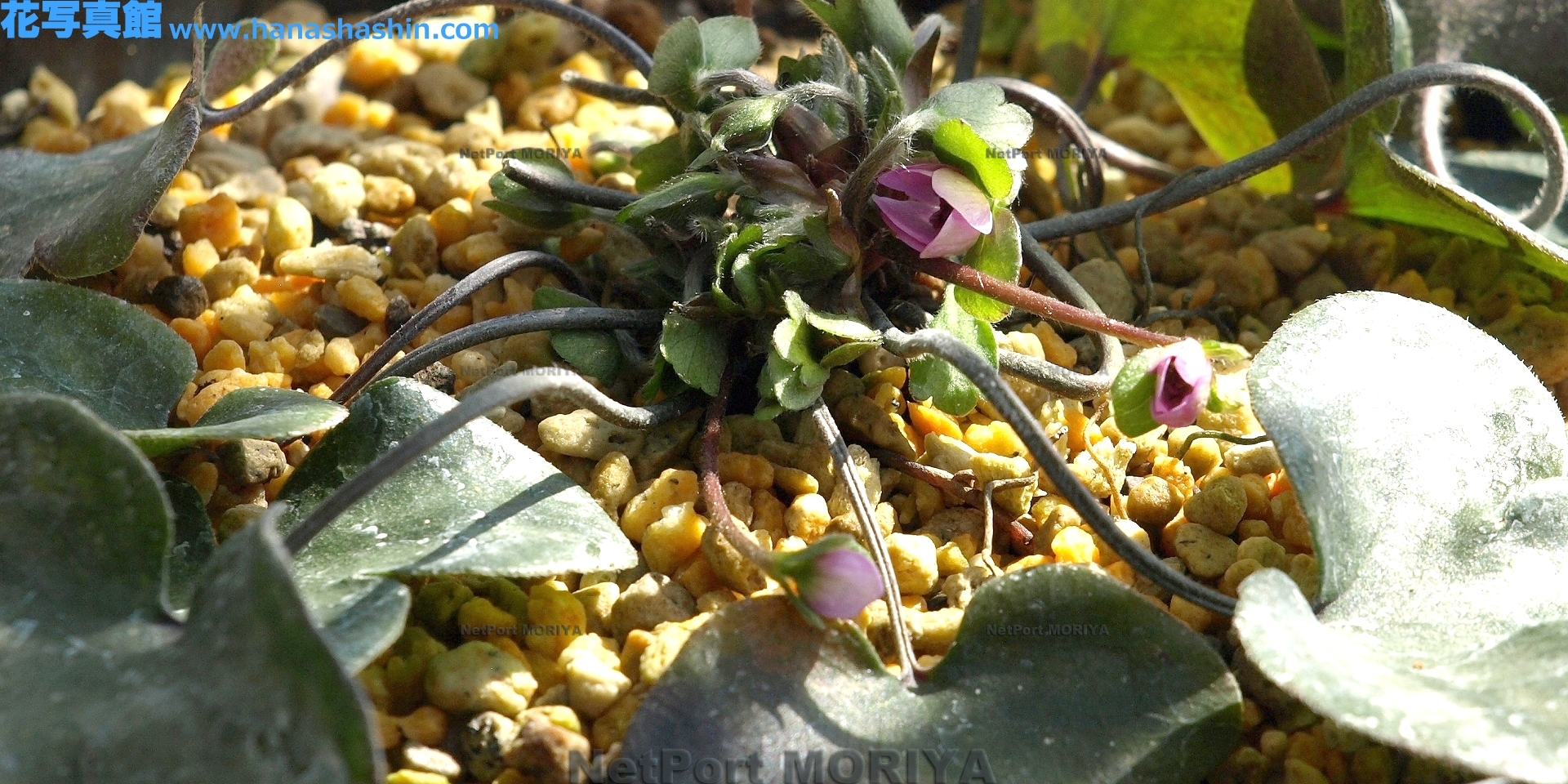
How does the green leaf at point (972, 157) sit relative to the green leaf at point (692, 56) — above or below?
below

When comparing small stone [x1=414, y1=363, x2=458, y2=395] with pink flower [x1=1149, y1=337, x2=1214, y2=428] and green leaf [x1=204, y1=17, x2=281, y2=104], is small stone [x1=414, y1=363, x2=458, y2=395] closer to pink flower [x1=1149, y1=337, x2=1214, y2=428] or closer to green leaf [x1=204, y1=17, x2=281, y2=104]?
green leaf [x1=204, y1=17, x2=281, y2=104]

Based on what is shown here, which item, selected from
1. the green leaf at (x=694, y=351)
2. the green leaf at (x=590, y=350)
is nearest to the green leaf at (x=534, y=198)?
the green leaf at (x=590, y=350)

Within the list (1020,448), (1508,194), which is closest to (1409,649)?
(1020,448)

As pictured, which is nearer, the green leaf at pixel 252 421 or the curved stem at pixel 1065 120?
the green leaf at pixel 252 421

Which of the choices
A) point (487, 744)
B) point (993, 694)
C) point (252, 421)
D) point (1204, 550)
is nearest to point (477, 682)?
point (487, 744)

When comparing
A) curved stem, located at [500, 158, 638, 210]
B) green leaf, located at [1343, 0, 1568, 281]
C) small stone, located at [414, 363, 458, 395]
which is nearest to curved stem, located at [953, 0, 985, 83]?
green leaf, located at [1343, 0, 1568, 281]

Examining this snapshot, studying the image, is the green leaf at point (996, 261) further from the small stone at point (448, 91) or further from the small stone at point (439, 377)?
the small stone at point (448, 91)
